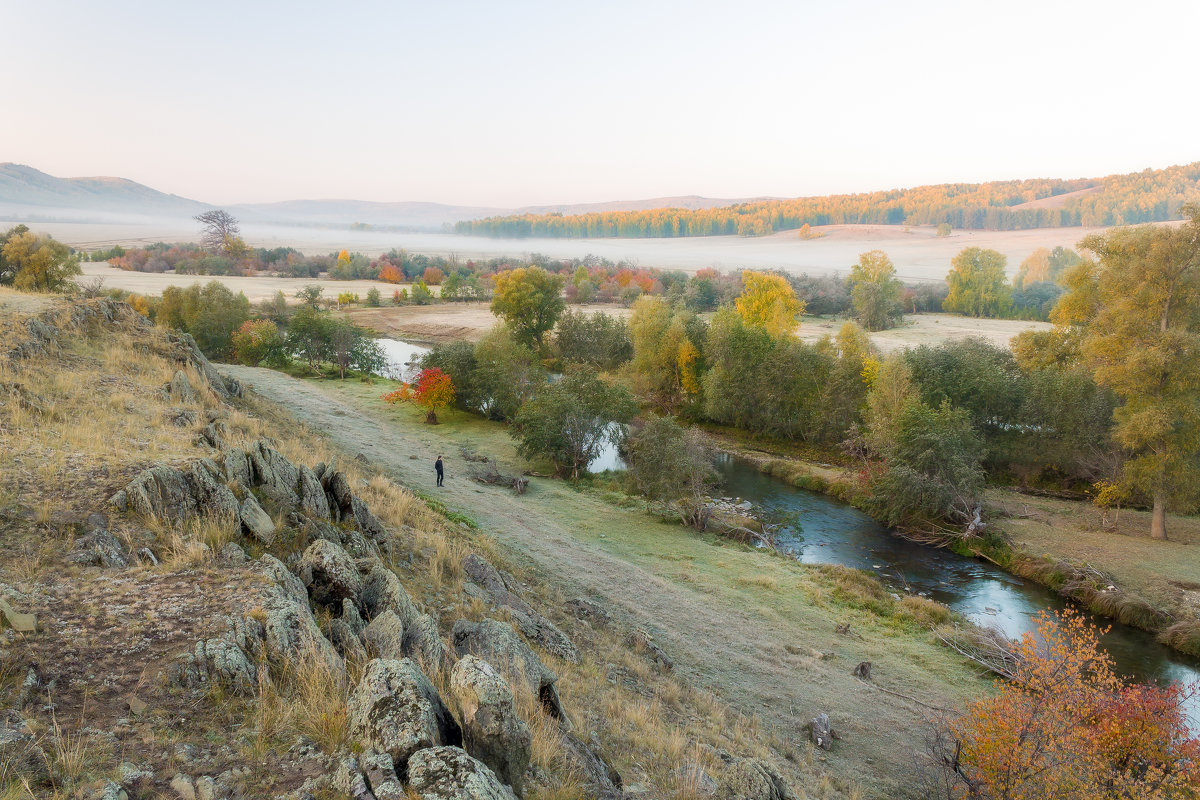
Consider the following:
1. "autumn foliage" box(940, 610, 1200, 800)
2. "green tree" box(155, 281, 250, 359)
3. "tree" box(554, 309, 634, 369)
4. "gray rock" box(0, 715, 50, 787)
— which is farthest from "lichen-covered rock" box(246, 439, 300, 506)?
"green tree" box(155, 281, 250, 359)

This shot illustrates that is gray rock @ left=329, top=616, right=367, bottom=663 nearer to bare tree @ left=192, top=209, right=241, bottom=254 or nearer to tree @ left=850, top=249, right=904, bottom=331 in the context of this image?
tree @ left=850, top=249, right=904, bottom=331

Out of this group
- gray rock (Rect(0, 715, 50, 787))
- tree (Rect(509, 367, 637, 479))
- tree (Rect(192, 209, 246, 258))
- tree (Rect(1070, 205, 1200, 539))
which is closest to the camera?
gray rock (Rect(0, 715, 50, 787))

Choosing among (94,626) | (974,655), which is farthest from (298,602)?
(974,655)

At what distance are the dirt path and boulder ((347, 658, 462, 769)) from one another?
1065 centimetres

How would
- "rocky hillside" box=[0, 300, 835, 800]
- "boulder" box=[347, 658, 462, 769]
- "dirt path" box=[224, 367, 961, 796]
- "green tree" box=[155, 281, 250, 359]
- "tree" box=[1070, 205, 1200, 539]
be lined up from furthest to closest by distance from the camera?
"green tree" box=[155, 281, 250, 359]
"tree" box=[1070, 205, 1200, 539]
"dirt path" box=[224, 367, 961, 796]
"boulder" box=[347, 658, 462, 769]
"rocky hillside" box=[0, 300, 835, 800]

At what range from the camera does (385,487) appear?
20.8 m

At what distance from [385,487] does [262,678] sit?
14438mm

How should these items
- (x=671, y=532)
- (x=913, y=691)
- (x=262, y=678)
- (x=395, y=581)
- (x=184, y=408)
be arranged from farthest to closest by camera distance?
(x=671, y=532) → (x=913, y=691) → (x=184, y=408) → (x=395, y=581) → (x=262, y=678)

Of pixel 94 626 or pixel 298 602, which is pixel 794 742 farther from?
pixel 94 626

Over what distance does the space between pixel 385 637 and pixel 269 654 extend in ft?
4.83

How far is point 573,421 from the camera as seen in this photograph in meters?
40.6

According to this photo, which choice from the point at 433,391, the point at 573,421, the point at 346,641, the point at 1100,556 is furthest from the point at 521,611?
the point at 433,391

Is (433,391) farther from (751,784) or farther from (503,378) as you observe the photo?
(751,784)

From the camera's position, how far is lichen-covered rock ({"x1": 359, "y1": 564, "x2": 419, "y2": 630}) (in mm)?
9703
